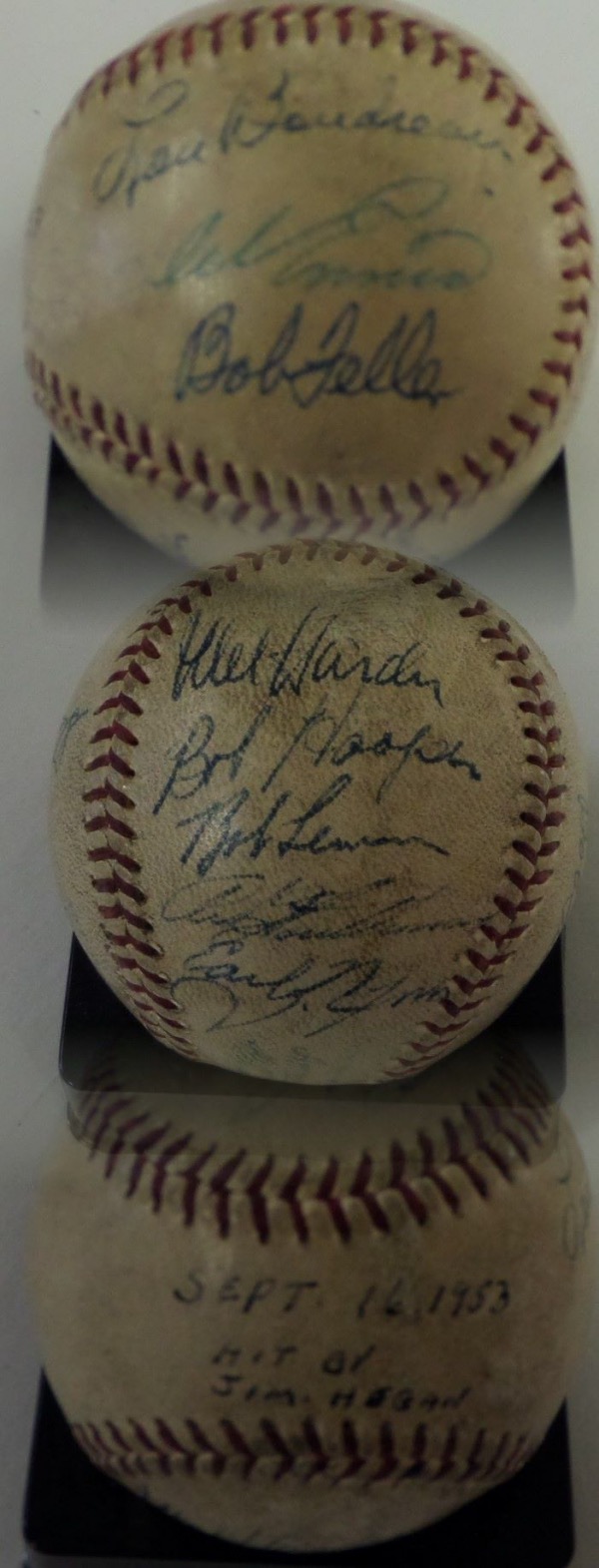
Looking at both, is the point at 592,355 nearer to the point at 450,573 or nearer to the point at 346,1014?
the point at 450,573

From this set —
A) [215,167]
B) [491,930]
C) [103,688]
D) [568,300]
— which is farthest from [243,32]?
[491,930]
